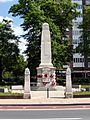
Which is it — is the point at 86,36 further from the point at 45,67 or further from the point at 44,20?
the point at 45,67

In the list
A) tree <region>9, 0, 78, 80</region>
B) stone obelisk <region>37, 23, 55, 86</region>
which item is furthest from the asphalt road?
tree <region>9, 0, 78, 80</region>

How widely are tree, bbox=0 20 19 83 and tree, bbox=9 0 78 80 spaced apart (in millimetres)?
3473

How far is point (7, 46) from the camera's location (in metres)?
63.0

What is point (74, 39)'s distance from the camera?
345 ft

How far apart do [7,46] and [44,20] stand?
9.25m

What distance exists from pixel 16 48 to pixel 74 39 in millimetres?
44248

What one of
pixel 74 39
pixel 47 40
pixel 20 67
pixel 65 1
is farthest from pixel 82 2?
pixel 47 40

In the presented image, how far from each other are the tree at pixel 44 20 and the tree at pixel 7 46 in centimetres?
347

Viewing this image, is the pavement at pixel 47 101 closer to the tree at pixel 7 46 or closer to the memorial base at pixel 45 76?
the memorial base at pixel 45 76

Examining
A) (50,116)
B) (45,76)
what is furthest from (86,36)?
(50,116)

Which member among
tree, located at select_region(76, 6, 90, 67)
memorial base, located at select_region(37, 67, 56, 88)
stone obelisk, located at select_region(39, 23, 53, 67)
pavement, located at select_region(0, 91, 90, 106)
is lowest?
pavement, located at select_region(0, 91, 90, 106)

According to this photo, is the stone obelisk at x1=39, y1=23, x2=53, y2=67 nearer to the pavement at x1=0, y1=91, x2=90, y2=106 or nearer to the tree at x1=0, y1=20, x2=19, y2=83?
the pavement at x1=0, y1=91, x2=90, y2=106

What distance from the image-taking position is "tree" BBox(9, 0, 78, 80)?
188ft

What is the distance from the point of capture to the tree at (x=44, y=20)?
57344 mm
